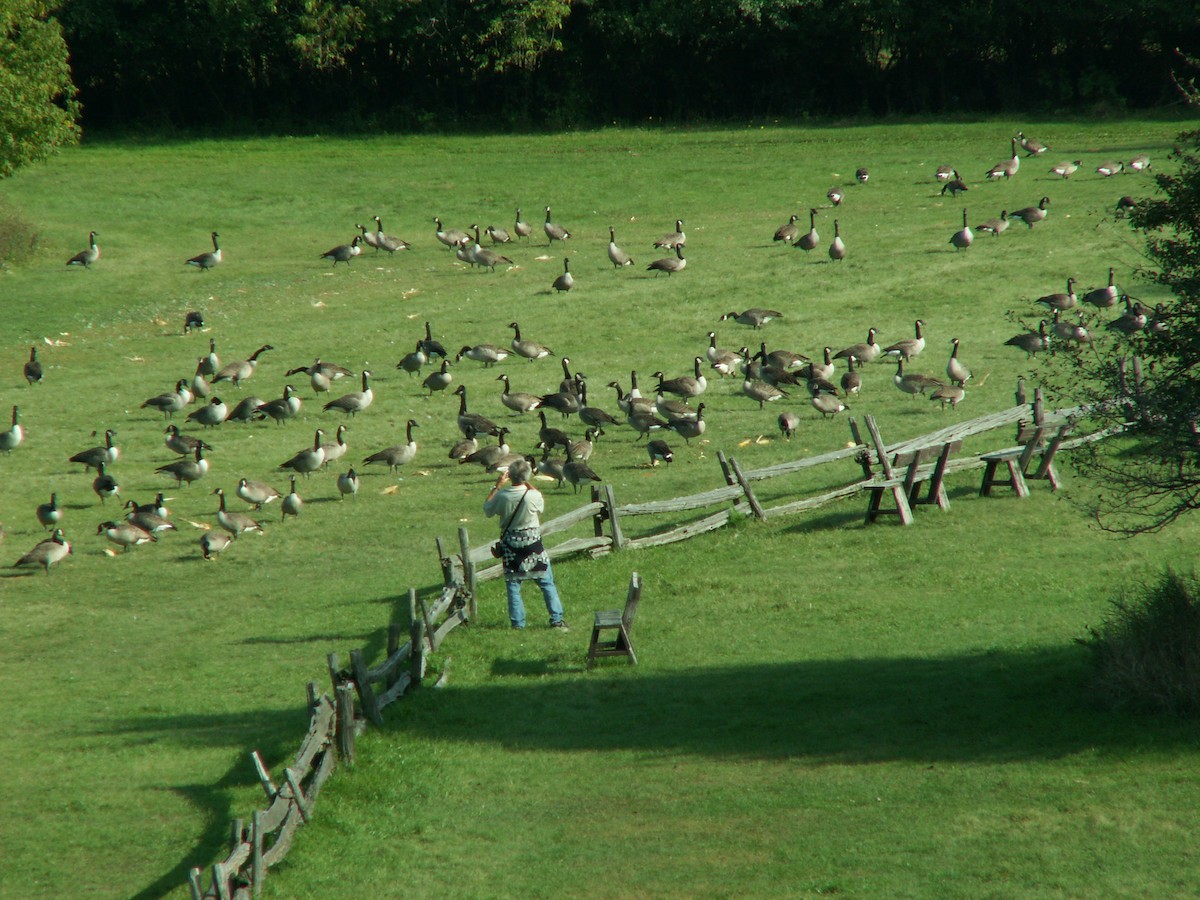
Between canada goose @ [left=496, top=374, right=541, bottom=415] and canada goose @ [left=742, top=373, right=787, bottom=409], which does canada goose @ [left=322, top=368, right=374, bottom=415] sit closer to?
canada goose @ [left=496, top=374, right=541, bottom=415]

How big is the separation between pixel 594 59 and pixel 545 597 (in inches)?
2428

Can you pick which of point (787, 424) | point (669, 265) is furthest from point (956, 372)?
point (669, 265)

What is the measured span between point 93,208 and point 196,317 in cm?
1773

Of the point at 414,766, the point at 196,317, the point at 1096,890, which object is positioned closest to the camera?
the point at 1096,890

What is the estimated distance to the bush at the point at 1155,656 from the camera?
1519cm

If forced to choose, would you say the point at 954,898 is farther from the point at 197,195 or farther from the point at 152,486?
the point at 197,195

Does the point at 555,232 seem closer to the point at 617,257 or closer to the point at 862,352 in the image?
the point at 617,257

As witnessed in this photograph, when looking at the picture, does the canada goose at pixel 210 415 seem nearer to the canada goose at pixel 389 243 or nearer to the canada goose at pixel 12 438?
Answer: the canada goose at pixel 12 438

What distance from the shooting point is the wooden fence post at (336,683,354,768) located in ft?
51.4

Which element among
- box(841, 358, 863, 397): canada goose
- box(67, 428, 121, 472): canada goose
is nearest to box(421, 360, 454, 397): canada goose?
box(67, 428, 121, 472): canada goose

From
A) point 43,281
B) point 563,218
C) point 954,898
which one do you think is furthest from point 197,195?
point 954,898

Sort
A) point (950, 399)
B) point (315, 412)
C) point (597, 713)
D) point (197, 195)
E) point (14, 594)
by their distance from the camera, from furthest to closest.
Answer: point (197, 195)
point (315, 412)
point (950, 399)
point (14, 594)
point (597, 713)

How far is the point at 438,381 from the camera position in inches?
1436

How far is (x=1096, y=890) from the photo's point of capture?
40.0ft
